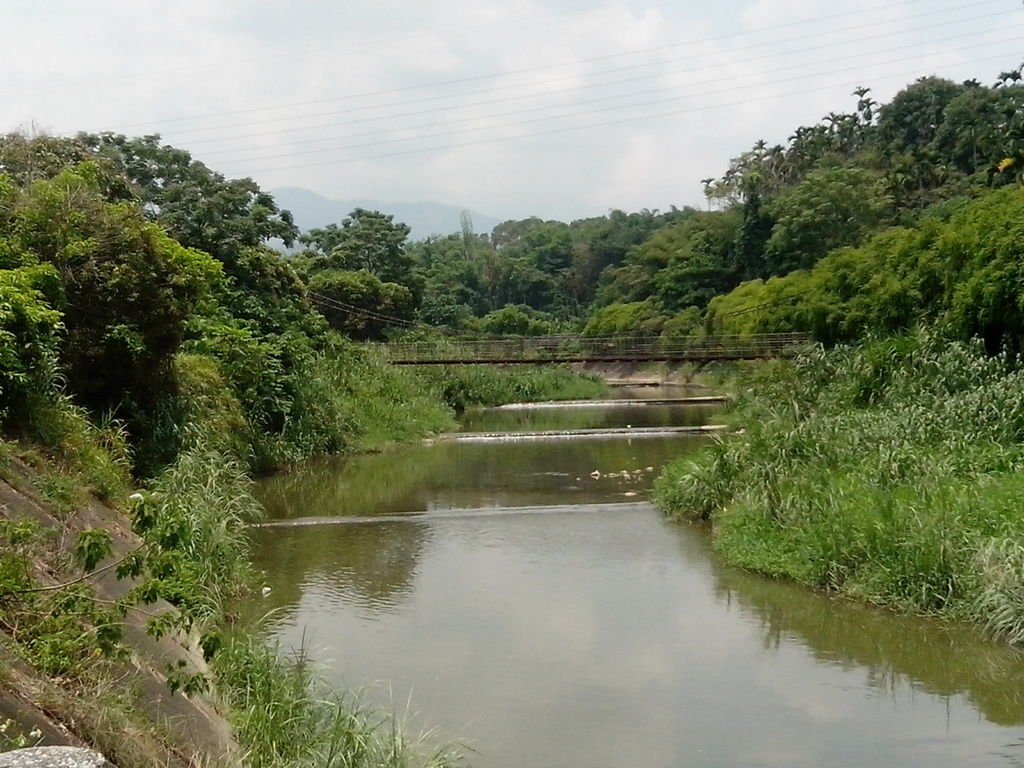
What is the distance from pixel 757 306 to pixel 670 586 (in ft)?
111

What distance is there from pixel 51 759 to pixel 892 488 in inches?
375

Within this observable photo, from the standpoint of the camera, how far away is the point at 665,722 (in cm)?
706

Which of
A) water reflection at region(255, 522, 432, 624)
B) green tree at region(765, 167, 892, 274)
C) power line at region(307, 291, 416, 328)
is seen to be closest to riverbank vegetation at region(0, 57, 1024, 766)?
water reflection at region(255, 522, 432, 624)

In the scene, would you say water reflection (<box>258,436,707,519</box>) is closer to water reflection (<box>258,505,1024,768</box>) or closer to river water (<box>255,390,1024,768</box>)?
river water (<box>255,390,1024,768</box>)

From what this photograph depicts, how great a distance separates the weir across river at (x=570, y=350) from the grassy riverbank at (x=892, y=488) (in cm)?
982

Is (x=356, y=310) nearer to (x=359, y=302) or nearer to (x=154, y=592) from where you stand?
(x=359, y=302)

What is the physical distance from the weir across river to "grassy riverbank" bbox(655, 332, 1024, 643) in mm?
9822

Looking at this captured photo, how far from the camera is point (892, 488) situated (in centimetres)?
1080

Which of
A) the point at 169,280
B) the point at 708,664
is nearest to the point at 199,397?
the point at 169,280

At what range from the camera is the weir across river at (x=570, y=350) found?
1200 inches

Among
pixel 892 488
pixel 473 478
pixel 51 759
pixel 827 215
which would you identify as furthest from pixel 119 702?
pixel 827 215

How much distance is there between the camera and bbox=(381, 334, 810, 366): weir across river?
100.0 ft

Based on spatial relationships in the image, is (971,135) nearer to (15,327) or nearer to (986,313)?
(986,313)

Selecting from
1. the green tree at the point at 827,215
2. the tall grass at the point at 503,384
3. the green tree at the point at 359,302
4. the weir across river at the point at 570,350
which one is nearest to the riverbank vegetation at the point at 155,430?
the weir across river at the point at 570,350
